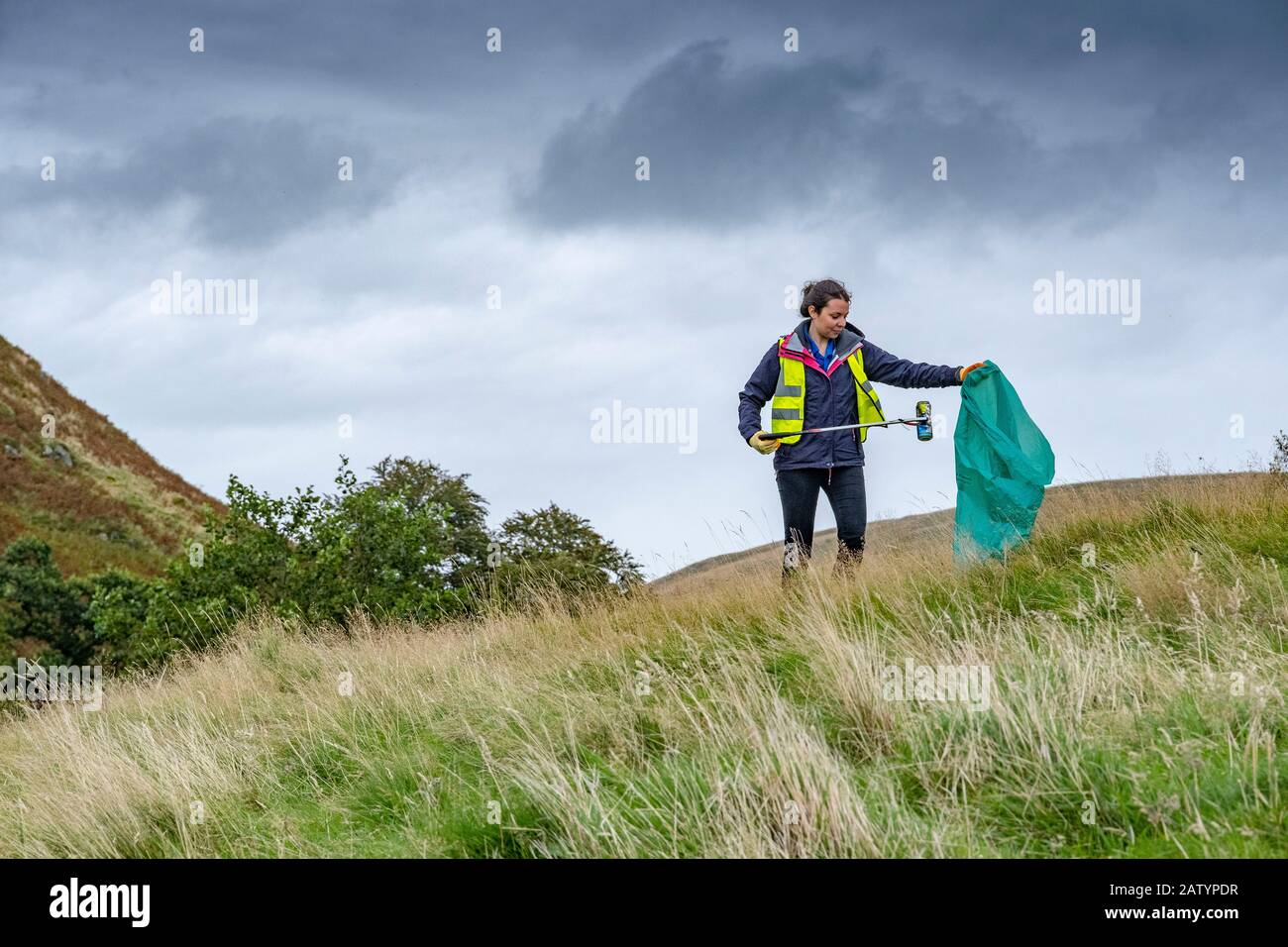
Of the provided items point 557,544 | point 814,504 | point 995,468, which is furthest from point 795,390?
point 557,544

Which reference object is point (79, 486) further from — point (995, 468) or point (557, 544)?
point (995, 468)

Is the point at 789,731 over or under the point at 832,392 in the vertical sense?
under

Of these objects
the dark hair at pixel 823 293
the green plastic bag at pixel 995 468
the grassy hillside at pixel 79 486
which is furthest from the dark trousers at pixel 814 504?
the grassy hillside at pixel 79 486

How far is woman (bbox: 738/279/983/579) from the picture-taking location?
8500 mm

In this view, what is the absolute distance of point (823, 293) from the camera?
334 inches

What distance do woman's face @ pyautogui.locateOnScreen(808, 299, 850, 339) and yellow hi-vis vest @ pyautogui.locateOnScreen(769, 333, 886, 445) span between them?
209 mm

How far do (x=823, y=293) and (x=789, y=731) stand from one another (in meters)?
4.49

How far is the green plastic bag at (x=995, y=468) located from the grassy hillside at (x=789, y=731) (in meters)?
0.35

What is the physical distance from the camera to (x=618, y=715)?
599 centimetres

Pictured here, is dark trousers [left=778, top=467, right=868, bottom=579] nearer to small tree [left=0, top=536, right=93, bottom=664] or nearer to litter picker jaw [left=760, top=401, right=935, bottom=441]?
litter picker jaw [left=760, top=401, right=935, bottom=441]

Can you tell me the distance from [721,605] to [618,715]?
99.6 inches
